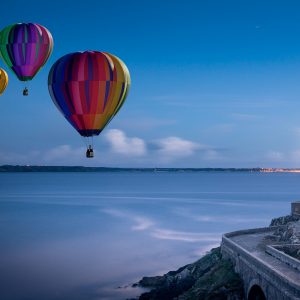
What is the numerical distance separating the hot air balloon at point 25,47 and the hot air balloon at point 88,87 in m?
10.5

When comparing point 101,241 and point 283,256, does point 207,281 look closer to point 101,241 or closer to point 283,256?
point 283,256

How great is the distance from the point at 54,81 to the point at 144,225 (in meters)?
60.4

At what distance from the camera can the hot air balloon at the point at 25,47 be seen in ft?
127

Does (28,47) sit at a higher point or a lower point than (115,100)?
higher

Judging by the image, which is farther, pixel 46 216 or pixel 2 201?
pixel 2 201

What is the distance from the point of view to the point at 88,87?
1135 inches

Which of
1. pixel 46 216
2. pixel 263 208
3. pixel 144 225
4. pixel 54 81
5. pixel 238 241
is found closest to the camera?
pixel 54 81

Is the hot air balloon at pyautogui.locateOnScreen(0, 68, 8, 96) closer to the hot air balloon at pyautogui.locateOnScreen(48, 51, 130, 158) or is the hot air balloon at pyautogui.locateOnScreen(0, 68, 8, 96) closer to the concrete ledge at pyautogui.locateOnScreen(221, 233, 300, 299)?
the hot air balloon at pyautogui.locateOnScreen(48, 51, 130, 158)

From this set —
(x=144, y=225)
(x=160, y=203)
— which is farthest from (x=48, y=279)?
(x=160, y=203)

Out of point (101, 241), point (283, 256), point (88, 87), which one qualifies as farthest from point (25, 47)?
point (101, 241)

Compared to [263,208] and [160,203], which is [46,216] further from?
[263,208]

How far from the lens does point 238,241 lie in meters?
36.1

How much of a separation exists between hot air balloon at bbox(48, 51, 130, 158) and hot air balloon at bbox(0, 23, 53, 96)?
34.5ft

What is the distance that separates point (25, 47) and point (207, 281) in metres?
22.6
